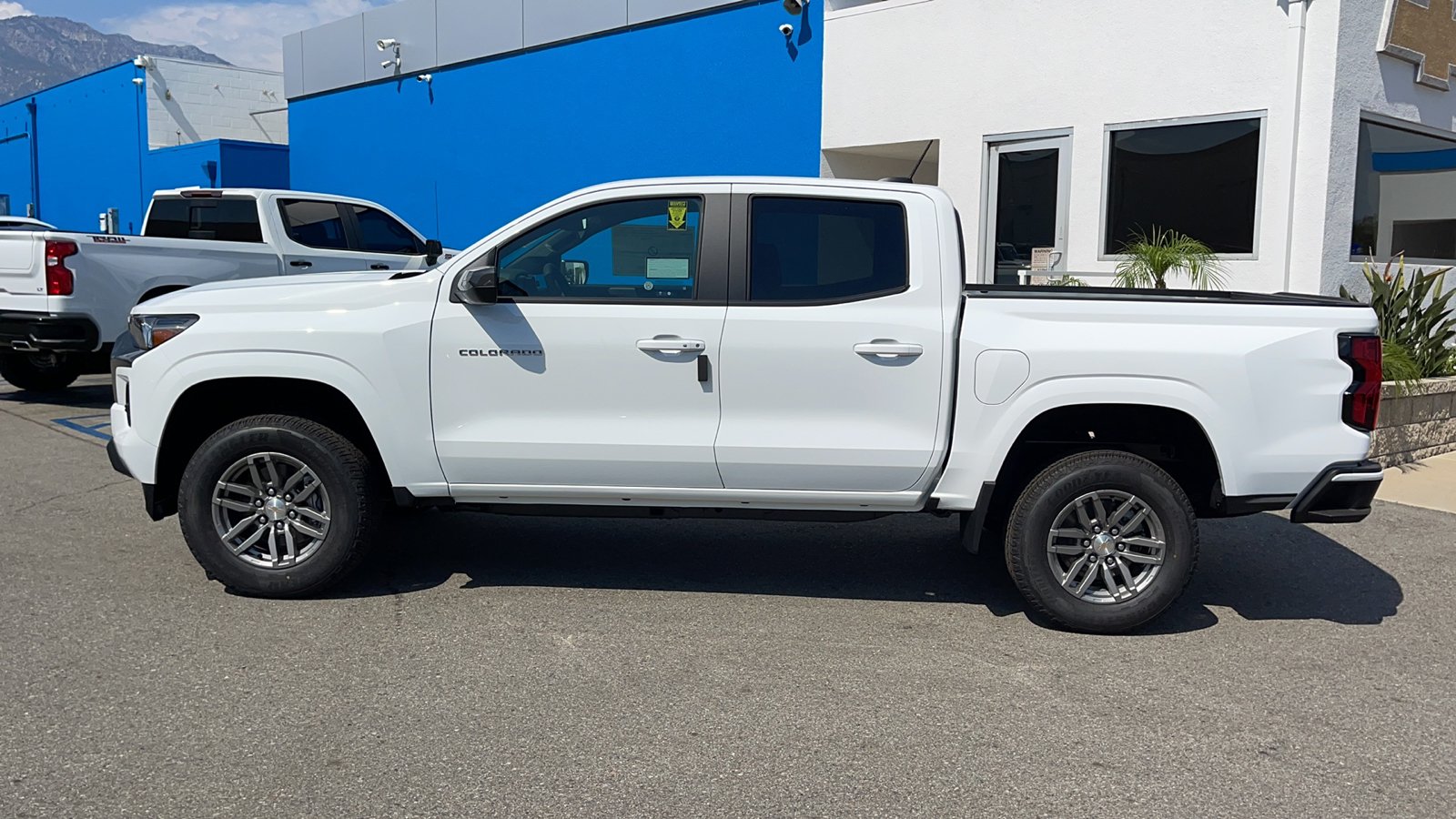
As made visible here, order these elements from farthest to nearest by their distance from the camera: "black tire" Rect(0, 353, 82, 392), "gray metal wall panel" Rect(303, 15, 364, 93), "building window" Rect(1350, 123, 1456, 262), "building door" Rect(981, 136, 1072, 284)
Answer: "gray metal wall panel" Rect(303, 15, 364, 93), "black tire" Rect(0, 353, 82, 392), "building door" Rect(981, 136, 1072, 284), "building window" Rect(1350, 123, 1456, 262)

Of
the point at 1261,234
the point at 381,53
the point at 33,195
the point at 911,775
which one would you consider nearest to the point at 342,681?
the point at 911,775

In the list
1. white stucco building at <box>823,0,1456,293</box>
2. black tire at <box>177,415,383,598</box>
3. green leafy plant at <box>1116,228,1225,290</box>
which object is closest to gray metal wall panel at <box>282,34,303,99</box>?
white stucco building at <box>823,0,1456,293</box>

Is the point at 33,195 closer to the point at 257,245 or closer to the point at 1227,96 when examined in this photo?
the point at 257,245

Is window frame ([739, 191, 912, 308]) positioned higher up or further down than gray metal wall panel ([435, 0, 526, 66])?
further down

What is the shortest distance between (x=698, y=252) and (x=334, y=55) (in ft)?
60.3

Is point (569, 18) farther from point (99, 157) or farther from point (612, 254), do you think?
point (99, 157)

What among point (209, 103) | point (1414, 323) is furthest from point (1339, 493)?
point (209, 103)

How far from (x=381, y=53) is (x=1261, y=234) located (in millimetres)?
14903

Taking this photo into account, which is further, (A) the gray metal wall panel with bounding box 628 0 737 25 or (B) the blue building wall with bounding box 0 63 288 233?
(B) the blue building wall with bounding box 0 63 288 233

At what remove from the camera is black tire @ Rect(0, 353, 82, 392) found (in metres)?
12.5

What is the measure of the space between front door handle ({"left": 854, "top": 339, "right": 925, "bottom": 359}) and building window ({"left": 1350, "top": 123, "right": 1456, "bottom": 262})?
721 centimetres

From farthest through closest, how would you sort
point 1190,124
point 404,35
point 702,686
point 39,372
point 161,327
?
point 404,35 < point 39,372 < point 1190,124 < point 161,327 < point 702,686

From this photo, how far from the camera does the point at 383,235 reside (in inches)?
504

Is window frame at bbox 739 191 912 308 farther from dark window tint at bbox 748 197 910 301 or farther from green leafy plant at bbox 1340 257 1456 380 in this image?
green leafy plant at bbox 1340 257 1456 380
